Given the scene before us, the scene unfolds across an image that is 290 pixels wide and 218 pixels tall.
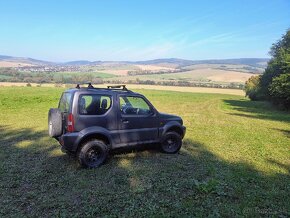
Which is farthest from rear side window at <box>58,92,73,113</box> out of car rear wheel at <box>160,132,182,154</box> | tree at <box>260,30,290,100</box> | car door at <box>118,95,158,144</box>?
tree at <box>260,30,290,100</box>

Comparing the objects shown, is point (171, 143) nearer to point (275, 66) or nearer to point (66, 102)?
point (66, 102)

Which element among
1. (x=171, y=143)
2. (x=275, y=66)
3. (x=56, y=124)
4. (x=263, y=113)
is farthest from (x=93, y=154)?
(x=275, y=66)

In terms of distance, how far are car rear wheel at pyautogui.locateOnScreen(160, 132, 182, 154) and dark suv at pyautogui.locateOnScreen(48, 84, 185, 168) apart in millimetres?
142

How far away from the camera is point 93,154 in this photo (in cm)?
729

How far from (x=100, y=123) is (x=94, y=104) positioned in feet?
1.81

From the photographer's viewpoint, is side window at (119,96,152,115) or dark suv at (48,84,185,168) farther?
side window at (119,96,152,115)

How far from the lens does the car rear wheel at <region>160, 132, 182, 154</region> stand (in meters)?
8.62

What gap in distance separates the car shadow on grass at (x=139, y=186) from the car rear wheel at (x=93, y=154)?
9.4 inches

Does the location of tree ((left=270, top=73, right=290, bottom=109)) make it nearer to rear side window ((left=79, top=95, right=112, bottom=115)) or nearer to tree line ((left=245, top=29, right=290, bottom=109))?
tree line ((left=245, top=29, right=290, bottom=109))

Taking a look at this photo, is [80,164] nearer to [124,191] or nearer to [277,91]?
[124,191]

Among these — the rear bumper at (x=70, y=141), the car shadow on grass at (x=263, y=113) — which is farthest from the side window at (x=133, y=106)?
the car shadow on grass at (x=263, y=113)

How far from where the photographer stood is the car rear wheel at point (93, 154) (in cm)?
704

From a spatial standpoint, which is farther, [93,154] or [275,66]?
[275,66]

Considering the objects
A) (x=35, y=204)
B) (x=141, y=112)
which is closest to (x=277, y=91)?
(x=141, y=112)
